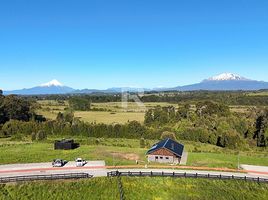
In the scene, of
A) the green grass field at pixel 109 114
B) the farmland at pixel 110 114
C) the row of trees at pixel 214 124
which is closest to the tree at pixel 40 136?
the farmland at pixel 110 114

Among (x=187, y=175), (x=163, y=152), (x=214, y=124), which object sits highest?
(x=163, y=152)

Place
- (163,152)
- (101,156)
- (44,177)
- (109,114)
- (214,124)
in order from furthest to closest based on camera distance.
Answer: (109,114)
(214,124)
(101,156)
(163,152)
(44,177)

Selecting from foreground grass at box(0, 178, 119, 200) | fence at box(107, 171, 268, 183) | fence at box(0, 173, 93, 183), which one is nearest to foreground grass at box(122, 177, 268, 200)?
fence at box(107, 171, 268, 183)

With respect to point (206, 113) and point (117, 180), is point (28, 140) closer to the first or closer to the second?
point (117, 180)

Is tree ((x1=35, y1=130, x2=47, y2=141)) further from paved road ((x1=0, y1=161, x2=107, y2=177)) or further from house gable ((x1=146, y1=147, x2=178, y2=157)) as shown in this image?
house gable ((x1=146, y1=147, x2=178, y2=157))

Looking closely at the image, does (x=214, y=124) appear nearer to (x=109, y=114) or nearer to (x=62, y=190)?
(x=109, y=114)

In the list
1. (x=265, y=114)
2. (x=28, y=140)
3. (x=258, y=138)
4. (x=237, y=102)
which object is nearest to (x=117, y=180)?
(x=28, y=140)

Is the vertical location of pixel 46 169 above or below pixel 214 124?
below

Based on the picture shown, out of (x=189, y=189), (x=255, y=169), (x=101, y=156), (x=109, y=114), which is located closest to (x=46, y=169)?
(x=101, y=156)
